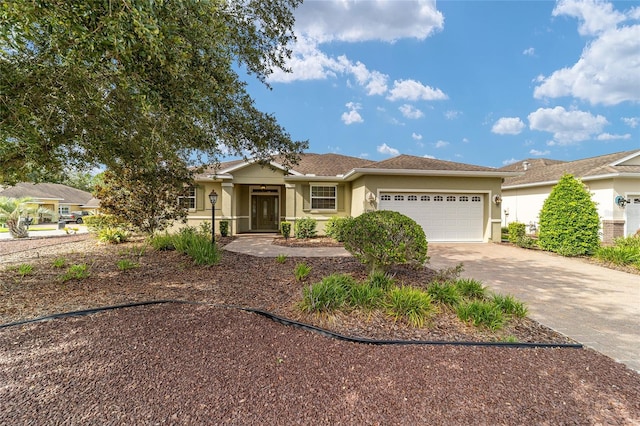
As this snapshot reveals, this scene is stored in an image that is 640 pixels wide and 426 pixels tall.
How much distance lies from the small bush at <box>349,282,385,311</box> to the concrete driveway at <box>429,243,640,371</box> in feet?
7.90

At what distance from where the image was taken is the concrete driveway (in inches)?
144

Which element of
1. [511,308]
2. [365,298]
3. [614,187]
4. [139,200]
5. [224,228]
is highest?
[614,187]

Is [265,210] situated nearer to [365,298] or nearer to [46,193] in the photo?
[365,298]

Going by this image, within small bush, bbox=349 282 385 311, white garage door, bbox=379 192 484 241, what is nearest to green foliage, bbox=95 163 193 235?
small bush, bbox=349 282 385 311

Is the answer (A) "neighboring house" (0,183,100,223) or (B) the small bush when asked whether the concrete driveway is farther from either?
(A) "neighboring house" (0,183,100,223)

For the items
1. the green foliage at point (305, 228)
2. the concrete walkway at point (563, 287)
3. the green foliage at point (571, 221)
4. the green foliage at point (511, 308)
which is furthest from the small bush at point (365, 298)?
the green foliage at point (571, 221)

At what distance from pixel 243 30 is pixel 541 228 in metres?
12.1

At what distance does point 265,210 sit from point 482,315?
13.9 m

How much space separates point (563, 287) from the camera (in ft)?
19.5

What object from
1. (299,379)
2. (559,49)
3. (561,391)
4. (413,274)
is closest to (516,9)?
(559,49)

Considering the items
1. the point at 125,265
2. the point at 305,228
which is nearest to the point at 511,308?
the point at 125,265

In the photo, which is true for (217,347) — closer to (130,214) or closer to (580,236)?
(130,214)

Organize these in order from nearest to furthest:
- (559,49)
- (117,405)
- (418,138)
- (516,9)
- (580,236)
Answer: (117,405)
(580,236)
(516,9)
(559,49)
(418,138)

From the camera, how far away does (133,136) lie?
5.82 meters
